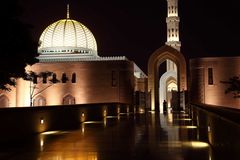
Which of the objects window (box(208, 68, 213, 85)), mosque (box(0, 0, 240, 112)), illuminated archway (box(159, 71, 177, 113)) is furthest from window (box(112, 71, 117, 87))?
illuminated archway (box(159, 71, 177, 113))

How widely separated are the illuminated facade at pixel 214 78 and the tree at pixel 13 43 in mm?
22895

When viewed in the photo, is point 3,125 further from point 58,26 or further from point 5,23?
point 58,26

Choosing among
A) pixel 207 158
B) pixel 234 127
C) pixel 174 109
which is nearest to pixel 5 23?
pixel 207 158

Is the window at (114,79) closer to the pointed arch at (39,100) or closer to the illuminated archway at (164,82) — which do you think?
the pointed arch at (39,100)

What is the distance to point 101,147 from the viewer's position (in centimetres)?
845

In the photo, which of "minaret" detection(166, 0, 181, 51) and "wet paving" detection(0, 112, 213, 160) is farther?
"minaret" detection(166, 0, 181, 51)

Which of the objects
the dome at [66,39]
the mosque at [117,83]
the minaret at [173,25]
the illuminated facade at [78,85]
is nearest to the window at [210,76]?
the mosque at [117,83]

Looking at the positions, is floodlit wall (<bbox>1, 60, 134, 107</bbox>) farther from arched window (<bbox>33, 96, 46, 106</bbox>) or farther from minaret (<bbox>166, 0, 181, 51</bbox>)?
minaret (<bbox>166, 0, 181, 51</bbox>)

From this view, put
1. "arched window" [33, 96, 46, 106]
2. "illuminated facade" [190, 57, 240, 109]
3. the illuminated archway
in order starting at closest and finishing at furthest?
"illuminated facade" [190, 57, 240, 109] < "arched window" [33, 96, 46, 106] < the illuminated archway

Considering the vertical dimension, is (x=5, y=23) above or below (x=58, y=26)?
below

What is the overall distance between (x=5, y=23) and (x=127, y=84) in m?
23.4

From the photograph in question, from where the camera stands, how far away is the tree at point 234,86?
3272 cm

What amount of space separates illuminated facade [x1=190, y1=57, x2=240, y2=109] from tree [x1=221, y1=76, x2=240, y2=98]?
0.44 meters

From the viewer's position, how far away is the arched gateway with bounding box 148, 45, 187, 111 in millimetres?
35000
